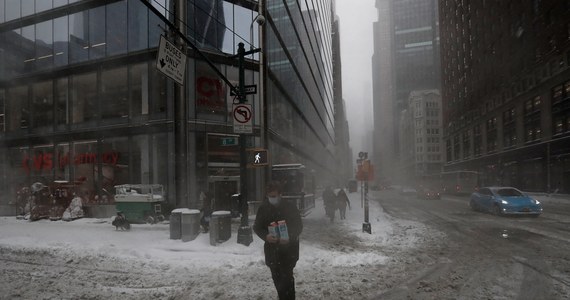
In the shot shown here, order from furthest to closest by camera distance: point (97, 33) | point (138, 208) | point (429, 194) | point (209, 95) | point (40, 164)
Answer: point (429, 194) → point (40, 164) → point (97, 33) → point (209, 95) → point (138, 208)

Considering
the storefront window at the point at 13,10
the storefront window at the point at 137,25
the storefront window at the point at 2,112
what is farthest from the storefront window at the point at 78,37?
the storefront window at the point at 2,112

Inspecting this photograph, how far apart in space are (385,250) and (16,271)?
803 cm

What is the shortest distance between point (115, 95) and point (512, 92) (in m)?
50.5

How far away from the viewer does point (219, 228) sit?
958 centimetres

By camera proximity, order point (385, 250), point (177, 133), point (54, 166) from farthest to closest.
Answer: point (54, 166) → point (177, 133) → point (385, 250)

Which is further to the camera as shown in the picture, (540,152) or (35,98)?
(540,152)

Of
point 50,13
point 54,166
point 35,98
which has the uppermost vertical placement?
point 50,13

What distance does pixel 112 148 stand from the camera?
64.6 feet

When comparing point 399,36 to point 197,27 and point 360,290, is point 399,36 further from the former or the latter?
point 360,290

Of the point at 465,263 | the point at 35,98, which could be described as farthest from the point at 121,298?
the point at 35,98

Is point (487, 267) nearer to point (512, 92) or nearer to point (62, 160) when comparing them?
point (62, 160)

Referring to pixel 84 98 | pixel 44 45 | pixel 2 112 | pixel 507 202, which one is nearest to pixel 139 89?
pixel 84 98

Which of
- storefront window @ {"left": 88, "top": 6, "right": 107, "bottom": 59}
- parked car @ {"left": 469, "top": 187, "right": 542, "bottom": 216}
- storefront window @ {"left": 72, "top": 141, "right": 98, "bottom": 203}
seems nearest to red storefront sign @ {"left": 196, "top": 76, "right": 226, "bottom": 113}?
storefront window @ {"left": 88, "top": 6, "right": 107, "bottom": 59}

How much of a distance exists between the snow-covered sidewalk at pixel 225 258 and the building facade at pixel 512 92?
36620 mm
